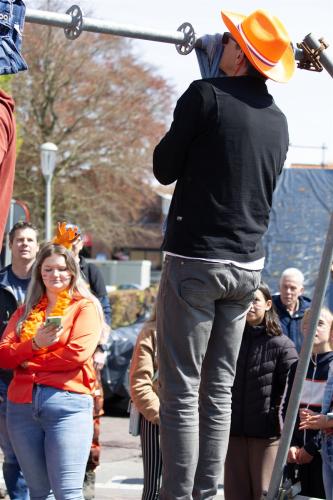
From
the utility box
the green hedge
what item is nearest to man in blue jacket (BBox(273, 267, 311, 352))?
the green hedge

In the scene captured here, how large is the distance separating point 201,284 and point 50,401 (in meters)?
1.90

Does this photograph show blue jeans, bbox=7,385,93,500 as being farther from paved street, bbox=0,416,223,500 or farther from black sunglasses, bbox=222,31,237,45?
paved street, bbox=0,416,223,500

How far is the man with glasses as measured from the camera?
3578 mm

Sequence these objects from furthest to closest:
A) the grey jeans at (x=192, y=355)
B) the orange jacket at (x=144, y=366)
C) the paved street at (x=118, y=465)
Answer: the paved street at (x=118, y=465) → the orange jacket at (x=144, y=366) → the grey jeans at (x=192, y=355)

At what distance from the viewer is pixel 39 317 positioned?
5508 millimetres

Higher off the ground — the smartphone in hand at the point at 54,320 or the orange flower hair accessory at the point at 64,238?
the orange flower hair accessory at the point at 64,238

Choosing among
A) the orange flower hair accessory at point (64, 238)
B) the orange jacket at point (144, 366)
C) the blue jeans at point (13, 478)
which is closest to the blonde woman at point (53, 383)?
the orange flower hair accessory at point (64, 238)

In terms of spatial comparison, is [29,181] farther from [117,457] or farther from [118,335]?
[117,457]

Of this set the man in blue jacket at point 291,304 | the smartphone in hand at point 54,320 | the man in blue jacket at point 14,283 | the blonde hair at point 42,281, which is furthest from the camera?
the man in blue jacket at point 291,304

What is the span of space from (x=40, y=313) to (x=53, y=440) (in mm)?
804

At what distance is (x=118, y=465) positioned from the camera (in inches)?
378

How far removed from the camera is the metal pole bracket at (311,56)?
4.21 meters

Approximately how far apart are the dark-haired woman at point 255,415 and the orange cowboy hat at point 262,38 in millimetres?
2524

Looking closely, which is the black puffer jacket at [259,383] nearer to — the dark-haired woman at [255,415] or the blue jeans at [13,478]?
the dark-haired woman at [255,415]
